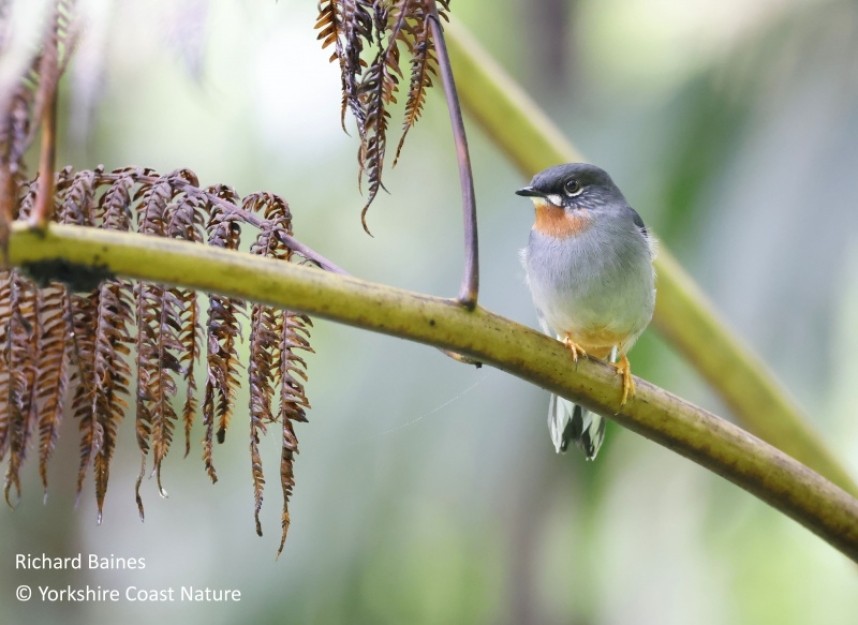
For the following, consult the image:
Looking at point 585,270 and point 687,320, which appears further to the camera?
point 585,270

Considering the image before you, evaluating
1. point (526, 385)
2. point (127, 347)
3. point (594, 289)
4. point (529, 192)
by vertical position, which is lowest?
point (127, 347)

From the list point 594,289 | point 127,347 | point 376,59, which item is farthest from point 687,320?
point 127,347

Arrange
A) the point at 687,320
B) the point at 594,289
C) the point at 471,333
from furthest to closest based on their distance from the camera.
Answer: the point at 594,289 → the point at 687,320 → the point at 471,333

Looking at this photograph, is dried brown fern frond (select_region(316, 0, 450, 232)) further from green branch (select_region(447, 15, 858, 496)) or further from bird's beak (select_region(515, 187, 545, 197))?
bird's beak (select_region(515, 187, 545, 197))

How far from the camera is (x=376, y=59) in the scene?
183cm

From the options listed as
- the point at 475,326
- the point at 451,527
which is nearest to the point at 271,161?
the point at 451,527

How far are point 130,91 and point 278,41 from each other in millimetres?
1872

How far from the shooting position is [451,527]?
17.1 feet

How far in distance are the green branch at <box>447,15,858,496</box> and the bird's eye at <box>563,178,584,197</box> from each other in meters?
0.43

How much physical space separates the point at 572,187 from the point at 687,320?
3.18 feet

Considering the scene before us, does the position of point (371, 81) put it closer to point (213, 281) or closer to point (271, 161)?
point (213, 281)

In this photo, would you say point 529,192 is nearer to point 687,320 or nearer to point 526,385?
point 526,385

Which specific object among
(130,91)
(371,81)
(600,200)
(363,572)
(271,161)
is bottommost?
(363,572)

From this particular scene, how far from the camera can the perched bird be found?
3.50 m
